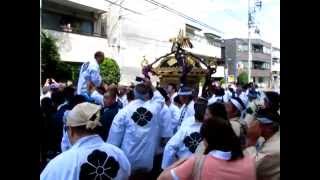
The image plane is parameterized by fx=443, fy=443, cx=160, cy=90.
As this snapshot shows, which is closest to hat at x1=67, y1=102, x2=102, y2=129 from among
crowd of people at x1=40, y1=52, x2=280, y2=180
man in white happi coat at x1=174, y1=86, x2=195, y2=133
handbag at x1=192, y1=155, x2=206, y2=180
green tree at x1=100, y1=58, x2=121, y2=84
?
crowd of people at x1=40, y1=52, x2=280, y2=180

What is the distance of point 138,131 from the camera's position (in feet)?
16.0

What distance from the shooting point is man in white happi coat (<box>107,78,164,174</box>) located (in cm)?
485

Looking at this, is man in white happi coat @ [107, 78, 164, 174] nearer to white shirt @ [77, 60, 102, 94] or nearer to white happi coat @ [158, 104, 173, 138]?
white happi coat @ [158, 104, 173, 138]

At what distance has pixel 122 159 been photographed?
9.49 feet

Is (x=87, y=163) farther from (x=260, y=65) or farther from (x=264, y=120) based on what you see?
(x=260, y=65)

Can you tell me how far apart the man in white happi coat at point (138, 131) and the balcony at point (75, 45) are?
57.4 feet

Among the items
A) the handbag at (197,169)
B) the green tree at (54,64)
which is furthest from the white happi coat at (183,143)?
the green tree at (54,64)

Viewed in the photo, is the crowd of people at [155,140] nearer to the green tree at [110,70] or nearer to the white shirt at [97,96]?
the white shirt at [97,96]

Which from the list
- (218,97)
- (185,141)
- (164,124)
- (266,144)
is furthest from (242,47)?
(266,144)

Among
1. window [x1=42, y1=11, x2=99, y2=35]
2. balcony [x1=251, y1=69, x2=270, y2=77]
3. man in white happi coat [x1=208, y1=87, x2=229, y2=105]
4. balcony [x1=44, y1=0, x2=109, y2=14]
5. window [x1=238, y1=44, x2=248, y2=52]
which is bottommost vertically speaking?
man in white happi coat [x1=208, y1=87, x2=229, y2=105]

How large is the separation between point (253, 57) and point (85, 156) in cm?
7727
